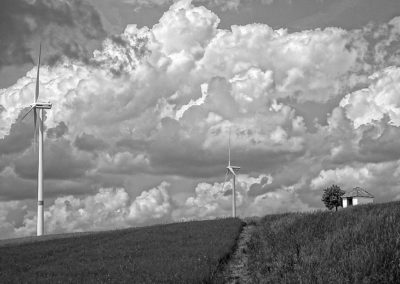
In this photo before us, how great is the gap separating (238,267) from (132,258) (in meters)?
6.73

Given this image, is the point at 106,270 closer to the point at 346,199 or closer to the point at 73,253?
the point at 73,253

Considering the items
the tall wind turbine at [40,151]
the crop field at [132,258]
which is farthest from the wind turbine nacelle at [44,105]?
the crop field at [132,258]

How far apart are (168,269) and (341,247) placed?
870cm

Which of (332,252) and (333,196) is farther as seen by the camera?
(333,196)

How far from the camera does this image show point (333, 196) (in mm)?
114500

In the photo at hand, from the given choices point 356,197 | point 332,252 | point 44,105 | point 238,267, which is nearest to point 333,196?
point 356,197

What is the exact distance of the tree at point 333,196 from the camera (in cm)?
11425

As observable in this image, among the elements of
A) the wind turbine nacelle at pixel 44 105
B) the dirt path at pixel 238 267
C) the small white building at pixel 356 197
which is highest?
the wind turbine nacelle at pixel 44 105

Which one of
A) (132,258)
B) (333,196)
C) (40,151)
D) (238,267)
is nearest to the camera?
(238,267)

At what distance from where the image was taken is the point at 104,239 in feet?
159

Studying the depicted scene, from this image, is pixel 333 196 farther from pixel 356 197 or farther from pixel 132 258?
pixel 132 258

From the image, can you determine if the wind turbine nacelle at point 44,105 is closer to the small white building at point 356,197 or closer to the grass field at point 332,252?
the grass field at point 332,252

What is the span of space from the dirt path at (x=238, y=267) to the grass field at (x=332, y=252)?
558 millimetres

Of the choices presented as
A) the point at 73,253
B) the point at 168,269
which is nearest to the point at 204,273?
the point at 168,269
